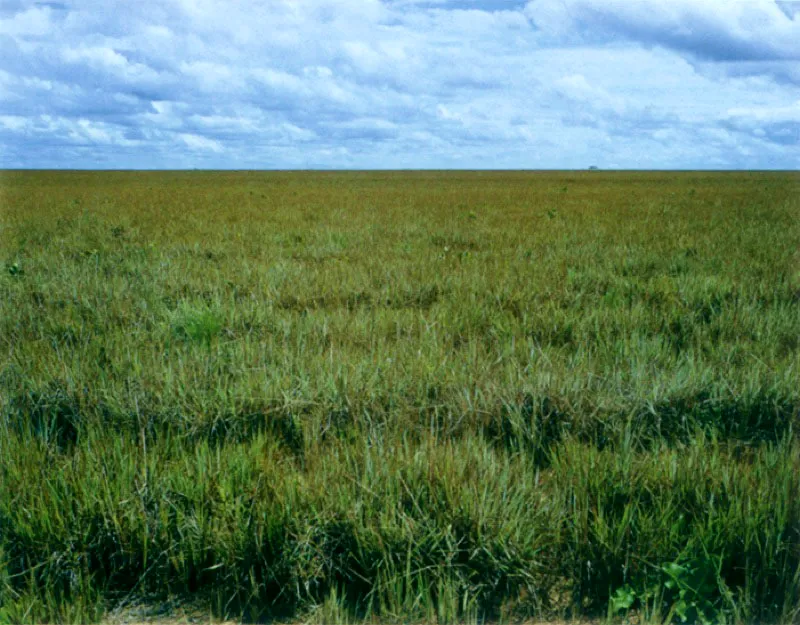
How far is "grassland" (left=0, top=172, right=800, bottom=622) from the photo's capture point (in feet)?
7.14

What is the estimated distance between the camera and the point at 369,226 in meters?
12.9

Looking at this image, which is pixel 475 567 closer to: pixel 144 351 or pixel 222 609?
pixel 222 609

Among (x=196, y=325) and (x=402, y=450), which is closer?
(x=402, y=450)

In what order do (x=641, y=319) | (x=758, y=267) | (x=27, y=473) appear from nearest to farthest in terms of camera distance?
(x=27, y=473), (x=641, y=319), (x=758, y=267)

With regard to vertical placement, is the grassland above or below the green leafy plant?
below

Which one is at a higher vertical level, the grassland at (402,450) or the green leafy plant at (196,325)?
the green leafy plant at (196,325)

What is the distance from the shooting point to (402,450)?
293 centimetres

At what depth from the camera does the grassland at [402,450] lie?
2176 mm

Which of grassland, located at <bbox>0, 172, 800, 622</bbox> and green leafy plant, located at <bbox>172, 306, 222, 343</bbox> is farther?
green leafy plant, located at <bbox>172, 306, 222, 343</bbox>

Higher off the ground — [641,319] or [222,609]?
[641,319]

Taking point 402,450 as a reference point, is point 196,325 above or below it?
above

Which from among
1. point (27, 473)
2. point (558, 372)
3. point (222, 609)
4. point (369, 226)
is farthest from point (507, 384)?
point (369, 226)

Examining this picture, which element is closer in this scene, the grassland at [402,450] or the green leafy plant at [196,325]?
the grassland at [402,450]

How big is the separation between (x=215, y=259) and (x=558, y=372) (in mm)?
6149
